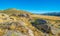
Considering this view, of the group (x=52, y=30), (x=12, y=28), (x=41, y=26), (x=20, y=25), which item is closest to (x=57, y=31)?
(x=52, y=30)

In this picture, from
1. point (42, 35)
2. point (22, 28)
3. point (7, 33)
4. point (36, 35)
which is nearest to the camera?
point (7, 33)

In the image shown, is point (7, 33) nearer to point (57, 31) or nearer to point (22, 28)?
point (22, 28)

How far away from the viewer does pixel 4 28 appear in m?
16.9

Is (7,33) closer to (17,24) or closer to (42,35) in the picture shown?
(17,24)

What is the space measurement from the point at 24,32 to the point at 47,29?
21.7 feet

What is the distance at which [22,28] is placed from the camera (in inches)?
686

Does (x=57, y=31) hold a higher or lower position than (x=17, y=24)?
lower

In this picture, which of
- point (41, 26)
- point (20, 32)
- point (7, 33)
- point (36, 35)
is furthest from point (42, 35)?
point (7, 33)

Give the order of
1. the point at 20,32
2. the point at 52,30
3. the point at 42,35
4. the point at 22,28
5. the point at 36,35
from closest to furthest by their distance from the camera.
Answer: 1. the point at 20,32
2. the point at 22,28
3. the point at 36,35
4. the point at 42,35
5. the point at 52,30

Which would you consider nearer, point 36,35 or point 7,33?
point 7,33

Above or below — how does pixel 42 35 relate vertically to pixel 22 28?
below

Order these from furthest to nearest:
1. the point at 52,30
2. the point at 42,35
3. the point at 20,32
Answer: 1. the point at 52,30
2. the point at 42,35
3. the point at 20,32

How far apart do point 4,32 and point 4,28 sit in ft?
5.15

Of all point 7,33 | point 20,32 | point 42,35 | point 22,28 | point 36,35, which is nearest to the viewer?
point 7,33
